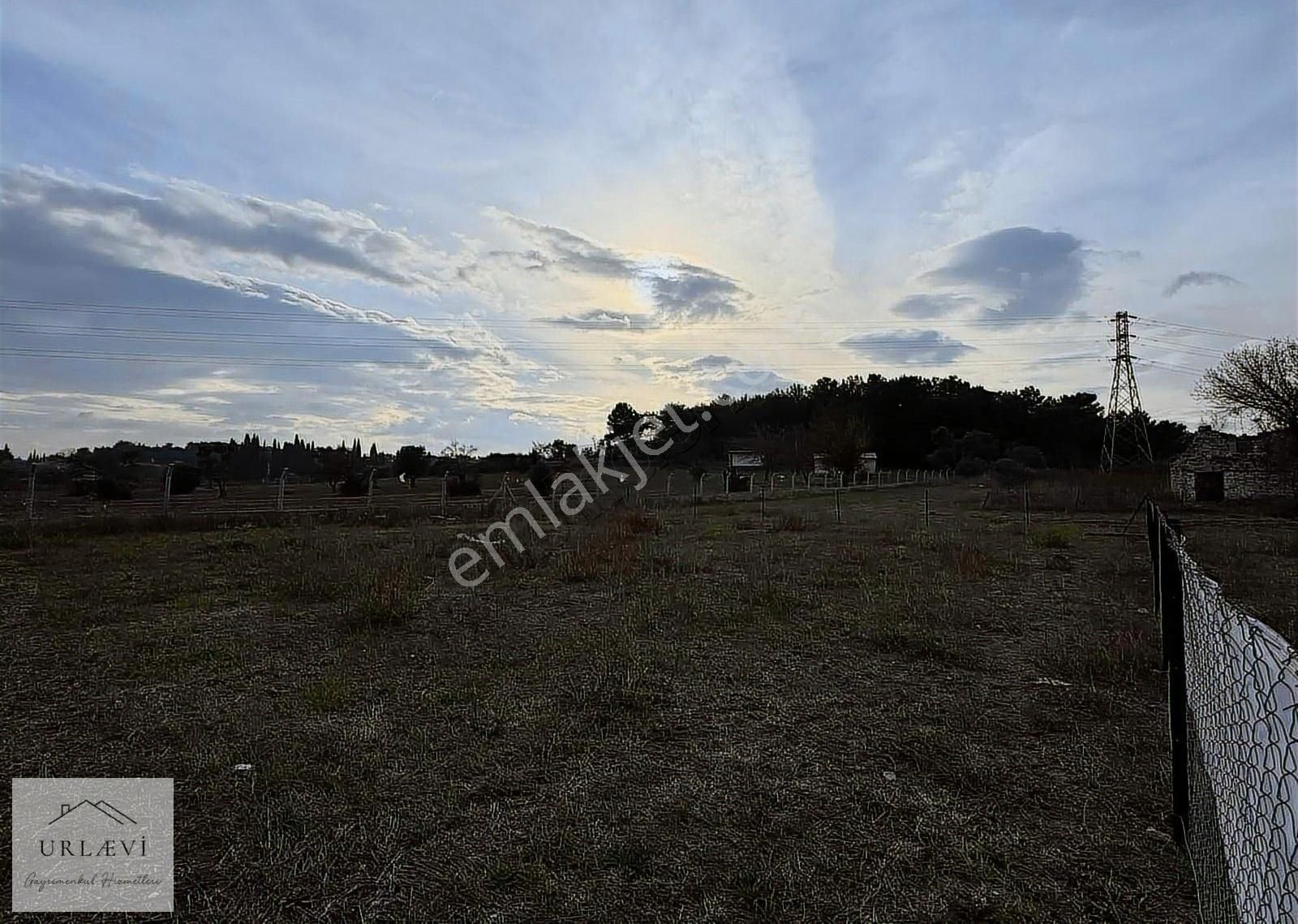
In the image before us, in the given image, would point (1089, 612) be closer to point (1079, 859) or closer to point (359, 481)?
point (1079, 859)

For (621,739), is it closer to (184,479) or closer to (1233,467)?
(184,479)

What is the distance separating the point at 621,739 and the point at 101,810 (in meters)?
2.20

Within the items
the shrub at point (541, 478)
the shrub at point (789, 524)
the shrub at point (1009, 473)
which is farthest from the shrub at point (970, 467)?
the shrub at point (789, 524)

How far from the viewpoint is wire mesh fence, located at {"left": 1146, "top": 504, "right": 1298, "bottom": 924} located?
4.20 feet

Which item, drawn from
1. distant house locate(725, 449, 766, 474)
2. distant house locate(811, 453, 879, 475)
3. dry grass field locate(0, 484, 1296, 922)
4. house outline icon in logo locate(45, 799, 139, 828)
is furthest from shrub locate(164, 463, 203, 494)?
distant house locate(725, 449, 766, 474)

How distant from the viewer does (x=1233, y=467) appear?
24.7 m

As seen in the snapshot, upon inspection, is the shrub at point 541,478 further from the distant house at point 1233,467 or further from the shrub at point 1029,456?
the shrub at point 1029,456

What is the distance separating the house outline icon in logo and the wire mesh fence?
3.56 meters

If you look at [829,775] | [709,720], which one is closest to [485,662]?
[709,720]

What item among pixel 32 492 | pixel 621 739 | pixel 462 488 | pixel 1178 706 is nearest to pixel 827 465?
pixel 462 488

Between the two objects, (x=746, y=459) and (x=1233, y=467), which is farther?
(x=746, y=459)

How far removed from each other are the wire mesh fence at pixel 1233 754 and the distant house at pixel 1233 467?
24925 mm

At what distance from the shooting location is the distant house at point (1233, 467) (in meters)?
22.1

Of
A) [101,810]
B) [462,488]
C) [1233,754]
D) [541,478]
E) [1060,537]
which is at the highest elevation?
[541,478]
